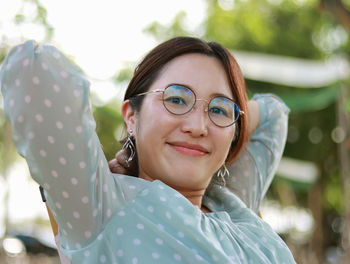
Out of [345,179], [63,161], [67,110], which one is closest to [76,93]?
[67,110]

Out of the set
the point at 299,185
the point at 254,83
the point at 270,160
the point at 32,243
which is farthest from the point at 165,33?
the point at 270,160

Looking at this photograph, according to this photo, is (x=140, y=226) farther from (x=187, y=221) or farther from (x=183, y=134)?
(x=183, y=134)

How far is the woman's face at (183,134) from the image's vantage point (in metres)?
1.62

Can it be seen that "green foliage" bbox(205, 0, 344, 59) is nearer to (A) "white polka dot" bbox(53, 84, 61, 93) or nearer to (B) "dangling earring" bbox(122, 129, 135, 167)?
(B) "dangling earring" bbox(122, 129, 135, 167)

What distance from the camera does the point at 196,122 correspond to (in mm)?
1627

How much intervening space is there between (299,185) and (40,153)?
36.4ft

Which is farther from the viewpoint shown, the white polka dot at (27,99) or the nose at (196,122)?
the nose at (196,122)

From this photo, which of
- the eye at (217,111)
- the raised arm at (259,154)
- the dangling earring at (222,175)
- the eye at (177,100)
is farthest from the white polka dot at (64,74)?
the raised arm at (259,154)

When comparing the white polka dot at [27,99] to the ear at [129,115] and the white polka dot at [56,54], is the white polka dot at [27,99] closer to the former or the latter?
the white polka dot at [56,54]

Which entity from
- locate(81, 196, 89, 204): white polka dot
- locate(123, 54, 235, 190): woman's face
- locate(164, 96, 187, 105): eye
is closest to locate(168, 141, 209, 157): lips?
locate(123, 54, 235, 190): woman's face

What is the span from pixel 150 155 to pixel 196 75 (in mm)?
286

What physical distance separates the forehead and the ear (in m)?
0.12

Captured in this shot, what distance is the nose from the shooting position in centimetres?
161

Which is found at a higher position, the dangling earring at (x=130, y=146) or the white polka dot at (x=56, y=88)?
the white polka dot at (x=56, y=88)
